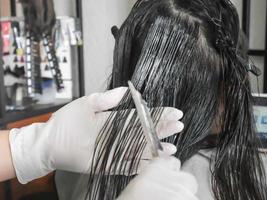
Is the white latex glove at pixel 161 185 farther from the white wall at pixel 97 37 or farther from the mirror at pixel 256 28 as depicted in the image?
the white wall at pixel 97 37

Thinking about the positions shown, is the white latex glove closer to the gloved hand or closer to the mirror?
the gloved hand

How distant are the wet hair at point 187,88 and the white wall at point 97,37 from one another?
1.29 meters

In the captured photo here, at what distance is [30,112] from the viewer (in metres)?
1.70

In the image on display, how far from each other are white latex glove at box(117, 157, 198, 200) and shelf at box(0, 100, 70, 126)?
1.13m

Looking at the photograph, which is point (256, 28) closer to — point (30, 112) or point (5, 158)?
point (30, 112)

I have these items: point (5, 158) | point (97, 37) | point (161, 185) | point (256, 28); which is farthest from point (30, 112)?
point (161, 185)

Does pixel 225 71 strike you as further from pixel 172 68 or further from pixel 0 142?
pixel 0 142

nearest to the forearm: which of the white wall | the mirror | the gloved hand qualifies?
the gloved hand

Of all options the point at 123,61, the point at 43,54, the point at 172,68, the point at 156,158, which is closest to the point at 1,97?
the point at 43,54

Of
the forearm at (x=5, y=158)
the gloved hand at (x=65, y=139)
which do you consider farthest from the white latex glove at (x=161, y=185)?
the forearm at (x=5, y=158)

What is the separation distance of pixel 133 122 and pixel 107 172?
0.12 m

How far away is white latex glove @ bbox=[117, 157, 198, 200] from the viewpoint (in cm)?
54

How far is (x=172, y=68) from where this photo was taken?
80 centimetres

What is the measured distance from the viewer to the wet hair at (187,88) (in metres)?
0.79
